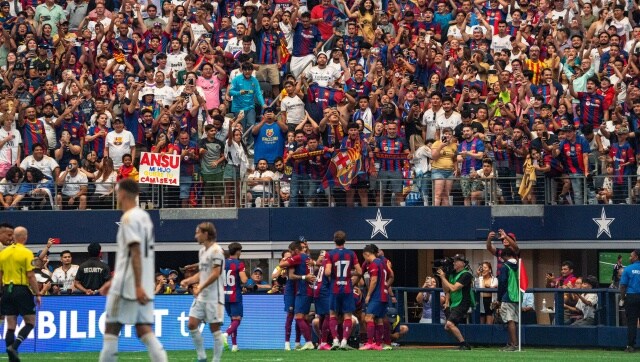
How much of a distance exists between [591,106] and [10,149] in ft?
38.7

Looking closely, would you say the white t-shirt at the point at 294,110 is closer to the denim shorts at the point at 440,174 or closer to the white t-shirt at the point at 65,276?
the denim shorts at the point at 440,174

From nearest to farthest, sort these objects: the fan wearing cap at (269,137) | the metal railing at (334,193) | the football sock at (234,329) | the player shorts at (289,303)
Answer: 1. the football sock at (234,329)
2. the player shorts at (289,303)
3. the metal railing at (334,193)
4. the fan wearing cap at (269,137)

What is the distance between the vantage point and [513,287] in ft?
77.4

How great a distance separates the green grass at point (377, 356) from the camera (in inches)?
784

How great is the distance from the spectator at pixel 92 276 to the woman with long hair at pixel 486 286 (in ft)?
23.4

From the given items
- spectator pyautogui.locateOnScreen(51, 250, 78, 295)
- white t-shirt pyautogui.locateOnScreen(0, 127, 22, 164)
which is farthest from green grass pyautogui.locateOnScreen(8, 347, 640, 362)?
white t-shirt pyautogui.locateOnScreen(0, 127, 22, 164)

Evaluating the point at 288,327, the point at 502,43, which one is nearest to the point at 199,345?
the point at 288,327

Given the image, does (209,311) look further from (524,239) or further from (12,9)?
(12,9)

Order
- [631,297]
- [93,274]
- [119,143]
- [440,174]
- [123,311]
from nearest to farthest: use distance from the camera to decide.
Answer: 1. [123,311]
2. [631,297]
3. [93,274]
4. [440,174]
5. [119,143]

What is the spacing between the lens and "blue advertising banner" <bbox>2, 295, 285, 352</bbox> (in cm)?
2358

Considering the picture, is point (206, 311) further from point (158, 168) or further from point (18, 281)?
point (158, 168)

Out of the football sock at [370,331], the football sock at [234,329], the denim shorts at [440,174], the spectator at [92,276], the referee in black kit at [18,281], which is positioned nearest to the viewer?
the referee in black kit at [18,281]

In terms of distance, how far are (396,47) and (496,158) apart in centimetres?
455

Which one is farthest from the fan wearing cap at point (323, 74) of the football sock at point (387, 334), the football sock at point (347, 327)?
the football sock at point (347, 327)
